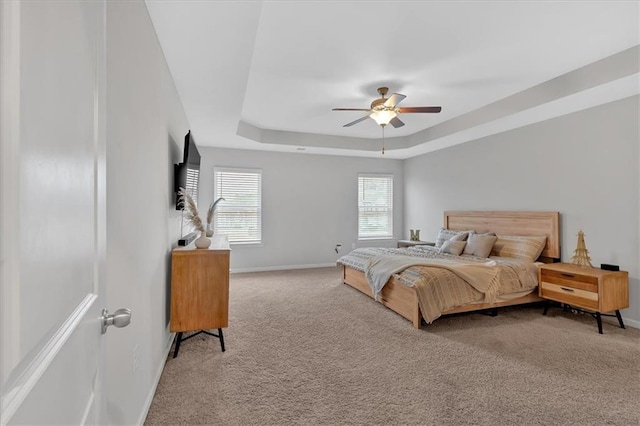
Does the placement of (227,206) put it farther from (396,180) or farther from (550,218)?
(550,218)

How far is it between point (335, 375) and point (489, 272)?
Answer: 2.21m

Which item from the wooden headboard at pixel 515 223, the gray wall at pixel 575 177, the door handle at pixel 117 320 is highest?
the gray wall at pixel 575 177

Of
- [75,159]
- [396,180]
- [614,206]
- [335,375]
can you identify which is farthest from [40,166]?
[396,180]

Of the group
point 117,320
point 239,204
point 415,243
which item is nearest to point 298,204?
point 239,204

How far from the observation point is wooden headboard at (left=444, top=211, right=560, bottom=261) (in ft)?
13.8

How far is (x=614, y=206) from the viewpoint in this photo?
142 inches

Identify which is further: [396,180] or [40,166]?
[396,180]

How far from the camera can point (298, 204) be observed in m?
6.56

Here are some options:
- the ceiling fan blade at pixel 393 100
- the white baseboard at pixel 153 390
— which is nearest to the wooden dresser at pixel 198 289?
the white baseboard at pixel 153 390

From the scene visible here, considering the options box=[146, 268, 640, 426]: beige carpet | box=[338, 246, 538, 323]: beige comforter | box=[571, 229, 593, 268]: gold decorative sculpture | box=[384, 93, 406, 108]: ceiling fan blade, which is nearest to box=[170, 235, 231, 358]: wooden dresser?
box=[146, 268, 640, 426]: beige carpet

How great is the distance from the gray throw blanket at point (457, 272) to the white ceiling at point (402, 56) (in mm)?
2070

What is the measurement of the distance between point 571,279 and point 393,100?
2744 millimetres

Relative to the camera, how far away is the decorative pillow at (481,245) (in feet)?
14.8

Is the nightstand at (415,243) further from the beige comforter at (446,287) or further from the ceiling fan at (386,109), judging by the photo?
the ceiling fan at (386,109)
